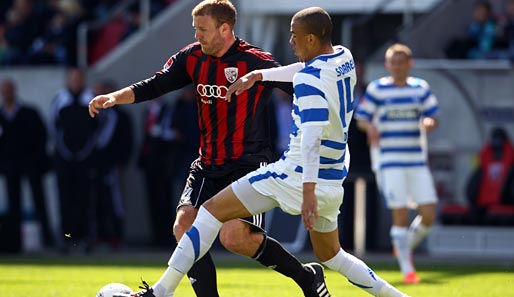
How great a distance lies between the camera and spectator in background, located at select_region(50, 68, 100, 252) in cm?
1658

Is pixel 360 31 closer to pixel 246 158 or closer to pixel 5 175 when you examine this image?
pixel 5 175

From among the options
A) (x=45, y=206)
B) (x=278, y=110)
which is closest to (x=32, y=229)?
(x=45, y=206)

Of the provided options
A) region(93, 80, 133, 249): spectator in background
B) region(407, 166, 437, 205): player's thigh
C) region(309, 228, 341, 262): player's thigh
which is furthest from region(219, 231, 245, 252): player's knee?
region(93, 80, 133, 249): spectator in background

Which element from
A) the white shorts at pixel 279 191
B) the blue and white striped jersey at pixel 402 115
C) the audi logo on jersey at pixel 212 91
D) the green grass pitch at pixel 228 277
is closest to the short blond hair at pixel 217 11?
the audi logo on jersey at pixel 212 91

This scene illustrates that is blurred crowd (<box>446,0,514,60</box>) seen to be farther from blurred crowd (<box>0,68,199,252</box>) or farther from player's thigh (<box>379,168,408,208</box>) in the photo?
player's thigh (<box>379,168,408,208</box>)

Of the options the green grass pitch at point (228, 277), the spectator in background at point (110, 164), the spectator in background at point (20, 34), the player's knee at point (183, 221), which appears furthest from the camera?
the spectator in background at point (20, 34)

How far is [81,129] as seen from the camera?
16641mm

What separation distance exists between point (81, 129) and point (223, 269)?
12.6 feet

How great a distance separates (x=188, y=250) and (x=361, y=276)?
1.18 meters

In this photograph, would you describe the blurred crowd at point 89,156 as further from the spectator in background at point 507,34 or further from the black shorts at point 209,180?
the black shorts at point 209,180

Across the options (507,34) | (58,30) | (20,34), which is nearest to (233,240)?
(507,34)

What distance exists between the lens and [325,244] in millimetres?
7984

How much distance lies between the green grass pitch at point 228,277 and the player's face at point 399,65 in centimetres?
213

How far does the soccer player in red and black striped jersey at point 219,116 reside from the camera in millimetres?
8242
